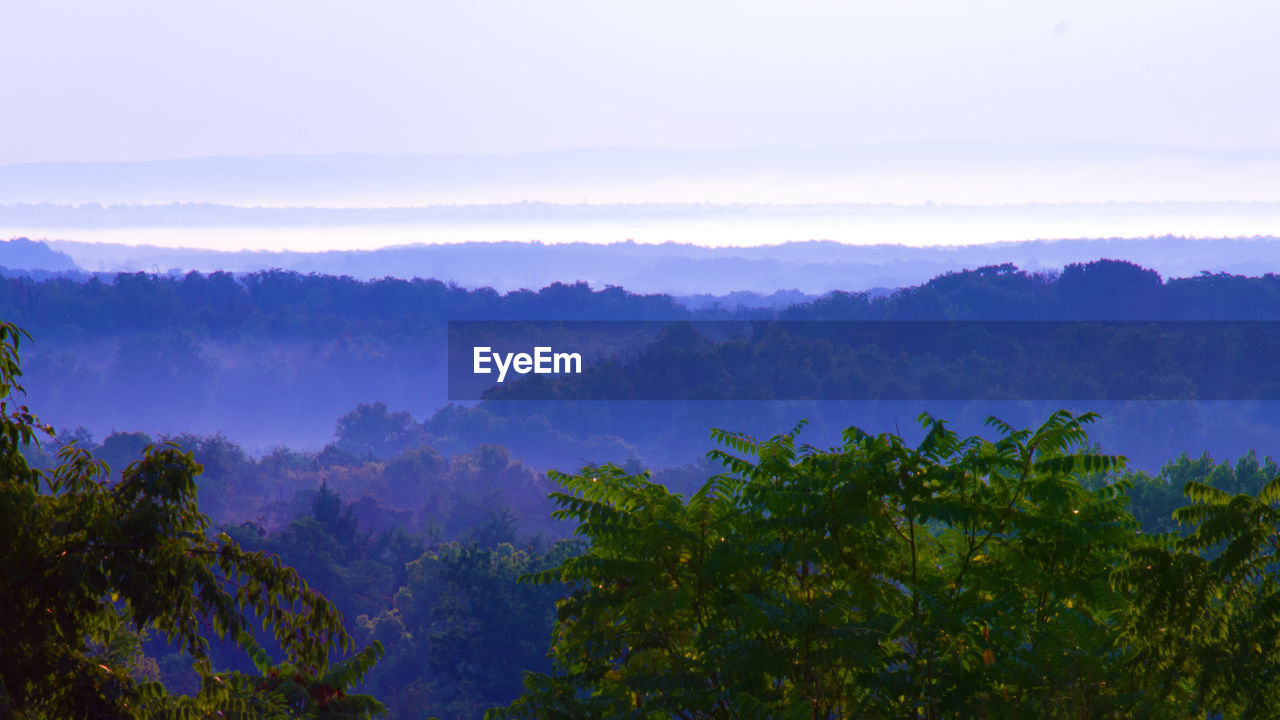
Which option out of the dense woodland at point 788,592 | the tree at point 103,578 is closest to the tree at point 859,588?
the dense woodland at point 788,592

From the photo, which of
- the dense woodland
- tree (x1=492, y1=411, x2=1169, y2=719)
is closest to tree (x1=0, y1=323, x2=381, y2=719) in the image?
the dense woodland

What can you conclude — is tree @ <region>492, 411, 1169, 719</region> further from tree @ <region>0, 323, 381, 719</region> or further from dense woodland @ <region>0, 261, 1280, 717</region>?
tree @ <region>0, 323, 381, 719</region>

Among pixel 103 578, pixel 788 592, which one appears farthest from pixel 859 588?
pixel 103 578

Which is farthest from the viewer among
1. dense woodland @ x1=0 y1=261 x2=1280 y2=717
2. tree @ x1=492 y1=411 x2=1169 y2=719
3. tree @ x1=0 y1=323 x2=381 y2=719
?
tree @ x1=0 y1=323 x2=381 y2=719

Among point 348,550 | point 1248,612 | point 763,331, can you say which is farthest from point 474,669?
point 763,331

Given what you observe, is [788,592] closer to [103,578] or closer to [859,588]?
[859,588]

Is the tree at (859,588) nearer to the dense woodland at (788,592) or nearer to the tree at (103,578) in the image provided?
the dense woodland at (788,592)

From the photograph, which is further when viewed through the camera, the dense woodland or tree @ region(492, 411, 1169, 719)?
tree @ region(492, 411, 1169, 719)

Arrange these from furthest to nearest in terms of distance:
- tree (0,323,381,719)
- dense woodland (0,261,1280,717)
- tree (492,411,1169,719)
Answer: tree (0,323,381,719), tree (492,411,1169,719), dense woodland (0,261,1280,717)
